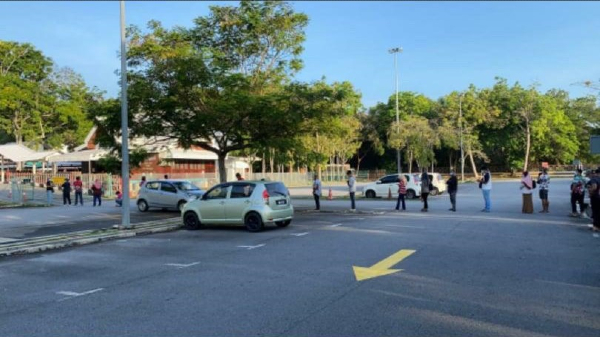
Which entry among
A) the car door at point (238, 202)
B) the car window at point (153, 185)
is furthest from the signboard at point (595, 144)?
the car window at point (153, 185)

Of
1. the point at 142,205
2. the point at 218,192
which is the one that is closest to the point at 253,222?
the point at 218,192

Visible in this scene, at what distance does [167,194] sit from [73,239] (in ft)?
32.0

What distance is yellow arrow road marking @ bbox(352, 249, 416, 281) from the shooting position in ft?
27.0

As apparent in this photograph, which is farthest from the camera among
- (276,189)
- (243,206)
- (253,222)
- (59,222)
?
(59,222)

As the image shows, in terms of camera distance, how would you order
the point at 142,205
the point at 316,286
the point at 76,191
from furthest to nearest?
the point at 76,191 → the point at 142,205 → the point at 316,286

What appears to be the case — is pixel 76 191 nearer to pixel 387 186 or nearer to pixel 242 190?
pixel 242 190

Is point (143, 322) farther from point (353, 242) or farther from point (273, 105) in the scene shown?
point (273, 105)

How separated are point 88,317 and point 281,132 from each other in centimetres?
1510

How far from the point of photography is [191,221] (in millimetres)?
16281

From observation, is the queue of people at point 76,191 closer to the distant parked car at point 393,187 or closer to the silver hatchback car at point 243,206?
the silver hatchback car at point 243,206

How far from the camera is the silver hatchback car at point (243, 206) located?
49.1 feet

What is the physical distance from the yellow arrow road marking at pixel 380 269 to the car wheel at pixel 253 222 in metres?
5.59

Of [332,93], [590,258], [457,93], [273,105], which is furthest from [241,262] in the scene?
Result: [457,93]

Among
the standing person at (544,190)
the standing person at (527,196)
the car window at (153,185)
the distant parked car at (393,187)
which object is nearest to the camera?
the standing person at (527,196)
